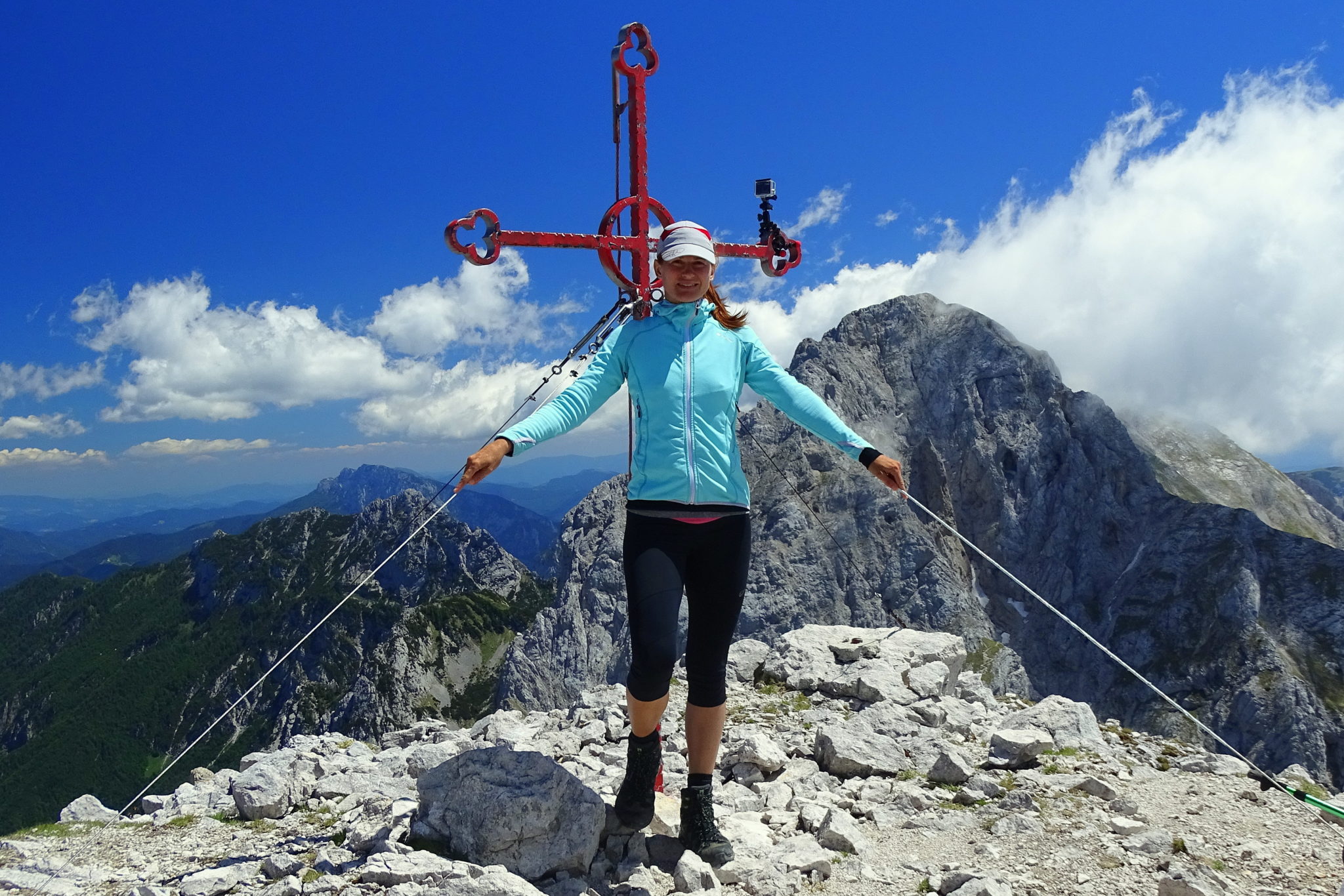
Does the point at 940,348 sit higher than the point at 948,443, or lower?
higher

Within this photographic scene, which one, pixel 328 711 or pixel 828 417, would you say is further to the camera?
A: pixel 328 711

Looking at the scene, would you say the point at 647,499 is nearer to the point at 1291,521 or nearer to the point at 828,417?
the point at 828,417

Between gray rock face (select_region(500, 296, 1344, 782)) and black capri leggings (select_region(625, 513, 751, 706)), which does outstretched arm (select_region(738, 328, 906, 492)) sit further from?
gray rock face (select_region(500, 296, 1344, 782))

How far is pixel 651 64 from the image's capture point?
7.52 meters

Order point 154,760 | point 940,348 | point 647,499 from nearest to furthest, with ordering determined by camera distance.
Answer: point 647,499, point 940,348, point 154,760

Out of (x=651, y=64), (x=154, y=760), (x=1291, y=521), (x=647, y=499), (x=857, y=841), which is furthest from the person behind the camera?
(x=154, y=760)

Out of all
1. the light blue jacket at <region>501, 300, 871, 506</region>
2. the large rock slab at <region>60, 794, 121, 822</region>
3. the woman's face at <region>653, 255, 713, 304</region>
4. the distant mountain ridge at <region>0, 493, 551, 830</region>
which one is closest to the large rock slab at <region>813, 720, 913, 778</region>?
the light blue jacket at <region>501, 300, 871, 506</region>

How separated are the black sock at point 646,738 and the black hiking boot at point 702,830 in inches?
15.7

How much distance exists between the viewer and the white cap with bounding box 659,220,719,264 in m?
5.02

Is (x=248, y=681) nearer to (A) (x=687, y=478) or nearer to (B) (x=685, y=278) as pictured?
(A) (x=687, y=478)

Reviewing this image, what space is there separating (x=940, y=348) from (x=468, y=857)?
124 metres

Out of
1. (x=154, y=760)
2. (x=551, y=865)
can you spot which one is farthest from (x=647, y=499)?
(x=154, y=760)

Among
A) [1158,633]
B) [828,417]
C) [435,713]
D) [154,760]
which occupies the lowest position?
[154,760]

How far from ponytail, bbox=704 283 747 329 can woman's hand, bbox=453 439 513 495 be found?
5.88ft
